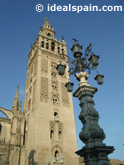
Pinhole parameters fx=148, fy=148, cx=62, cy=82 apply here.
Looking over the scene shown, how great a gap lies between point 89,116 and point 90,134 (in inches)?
28.0

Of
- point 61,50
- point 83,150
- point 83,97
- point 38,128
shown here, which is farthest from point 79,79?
point 61,50

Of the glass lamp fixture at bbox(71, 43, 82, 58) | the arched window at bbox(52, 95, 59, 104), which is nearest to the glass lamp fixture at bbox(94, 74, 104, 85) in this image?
the glass lamp fixture at bbox(71, 43, 82, 58)

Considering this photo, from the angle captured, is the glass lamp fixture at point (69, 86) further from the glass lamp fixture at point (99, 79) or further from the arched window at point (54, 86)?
the arched window at point (54, 86)

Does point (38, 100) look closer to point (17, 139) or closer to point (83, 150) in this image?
point (17, 139)

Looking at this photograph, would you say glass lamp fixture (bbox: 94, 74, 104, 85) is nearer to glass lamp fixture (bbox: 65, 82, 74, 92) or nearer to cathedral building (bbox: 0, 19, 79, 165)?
glass lamp fixture (bbox: 65, 82, 74, 92)

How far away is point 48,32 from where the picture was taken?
3167cm

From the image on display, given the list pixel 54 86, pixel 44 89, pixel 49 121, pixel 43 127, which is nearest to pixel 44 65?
pixel 54 86

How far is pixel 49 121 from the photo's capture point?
60.8ft

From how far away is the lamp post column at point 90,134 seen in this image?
4.92 meters

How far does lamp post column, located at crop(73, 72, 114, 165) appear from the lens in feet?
16.1

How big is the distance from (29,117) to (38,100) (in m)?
2.92

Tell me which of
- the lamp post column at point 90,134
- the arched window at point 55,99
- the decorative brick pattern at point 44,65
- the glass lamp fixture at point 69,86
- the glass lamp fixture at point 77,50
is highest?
the decorative brick pattern at point 44,65

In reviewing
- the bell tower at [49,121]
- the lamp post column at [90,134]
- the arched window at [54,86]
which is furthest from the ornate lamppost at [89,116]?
the arched window at [54,86]

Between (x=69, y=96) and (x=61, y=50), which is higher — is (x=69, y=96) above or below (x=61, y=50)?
below
